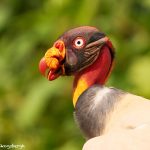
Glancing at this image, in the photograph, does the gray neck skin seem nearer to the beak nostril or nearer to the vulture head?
the vulture head

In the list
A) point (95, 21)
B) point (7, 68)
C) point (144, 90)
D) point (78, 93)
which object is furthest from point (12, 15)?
point (78, 93)

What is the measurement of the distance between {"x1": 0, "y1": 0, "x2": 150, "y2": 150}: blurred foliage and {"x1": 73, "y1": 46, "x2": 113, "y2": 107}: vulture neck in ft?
3.55

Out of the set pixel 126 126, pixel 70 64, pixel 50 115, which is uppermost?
pixel 70 64

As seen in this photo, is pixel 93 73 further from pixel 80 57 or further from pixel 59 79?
pixel 59 79

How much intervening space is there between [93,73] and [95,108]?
0.14 m

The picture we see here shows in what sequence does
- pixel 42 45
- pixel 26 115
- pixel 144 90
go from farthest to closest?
pixel 42 45
pixel 26 115
pixel 144 90

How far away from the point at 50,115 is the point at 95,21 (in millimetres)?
527

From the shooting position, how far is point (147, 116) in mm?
2910

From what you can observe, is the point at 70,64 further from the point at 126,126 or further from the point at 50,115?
the point at 50,115

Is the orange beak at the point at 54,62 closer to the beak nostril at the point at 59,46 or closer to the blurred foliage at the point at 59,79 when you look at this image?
the beak nostril at the point at 59,46

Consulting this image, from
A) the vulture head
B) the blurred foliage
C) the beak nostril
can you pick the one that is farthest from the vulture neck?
the blurred foliage

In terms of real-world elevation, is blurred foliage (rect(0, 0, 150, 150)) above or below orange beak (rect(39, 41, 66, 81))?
below

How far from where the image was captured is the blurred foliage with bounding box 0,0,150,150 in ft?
14.4

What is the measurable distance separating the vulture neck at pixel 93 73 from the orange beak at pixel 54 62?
7 cm
